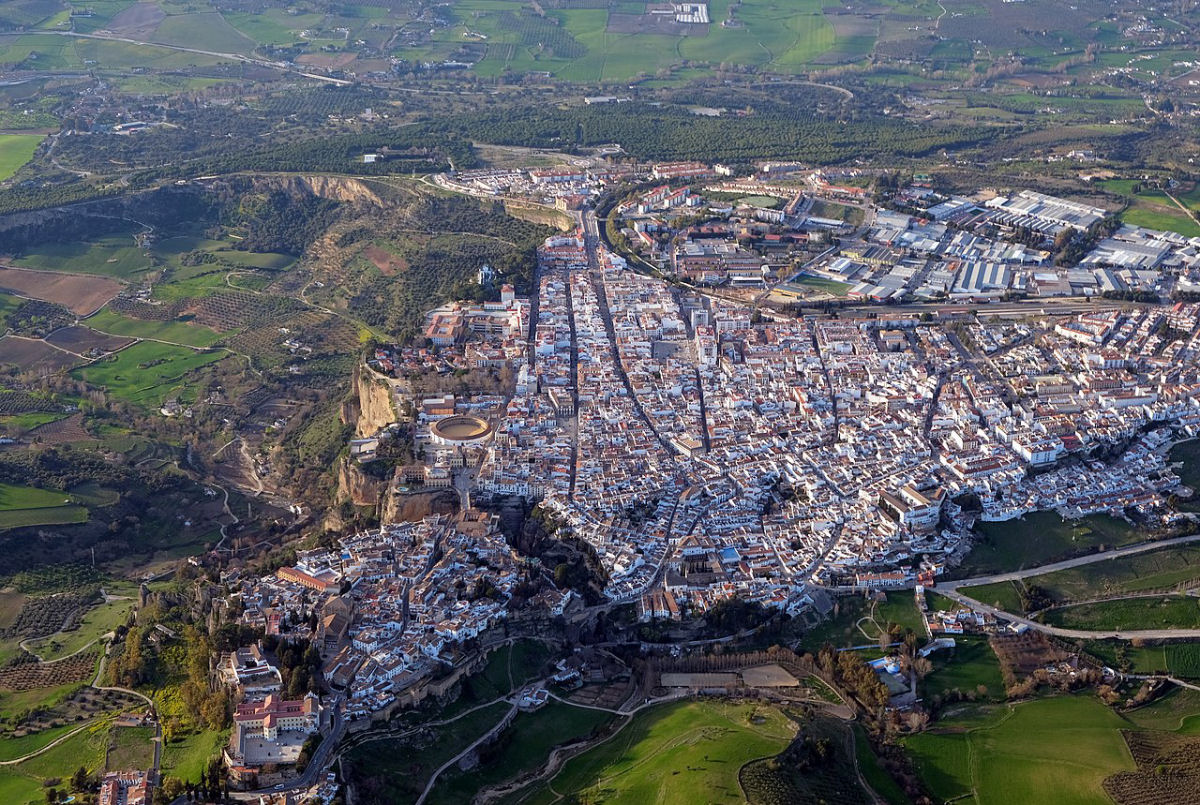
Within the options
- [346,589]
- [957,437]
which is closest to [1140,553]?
[957,437]

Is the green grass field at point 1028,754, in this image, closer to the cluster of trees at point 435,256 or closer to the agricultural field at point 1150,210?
the cluster of trees at point 435,256

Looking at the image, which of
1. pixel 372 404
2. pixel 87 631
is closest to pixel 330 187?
pixel 372 404

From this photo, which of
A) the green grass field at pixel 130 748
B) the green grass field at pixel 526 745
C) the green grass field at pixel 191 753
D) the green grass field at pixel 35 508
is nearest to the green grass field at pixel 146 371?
the green grass field at pixel 35 508

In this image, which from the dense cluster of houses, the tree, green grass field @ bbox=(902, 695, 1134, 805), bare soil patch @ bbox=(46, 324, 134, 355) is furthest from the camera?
bare soil patch @ bbox=(46, 324, 134, 355)

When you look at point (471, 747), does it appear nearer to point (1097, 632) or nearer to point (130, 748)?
point (130, 748)

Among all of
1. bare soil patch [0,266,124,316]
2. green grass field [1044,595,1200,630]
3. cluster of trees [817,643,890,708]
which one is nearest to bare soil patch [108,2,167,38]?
bare soil patch [0,266,124,316]

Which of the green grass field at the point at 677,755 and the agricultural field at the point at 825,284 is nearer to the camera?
the green grass field at the point at 677,755

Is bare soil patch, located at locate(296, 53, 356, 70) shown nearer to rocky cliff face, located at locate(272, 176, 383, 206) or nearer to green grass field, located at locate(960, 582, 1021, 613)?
rocky cliff face, located at locate(272, 176, 383, 206)
